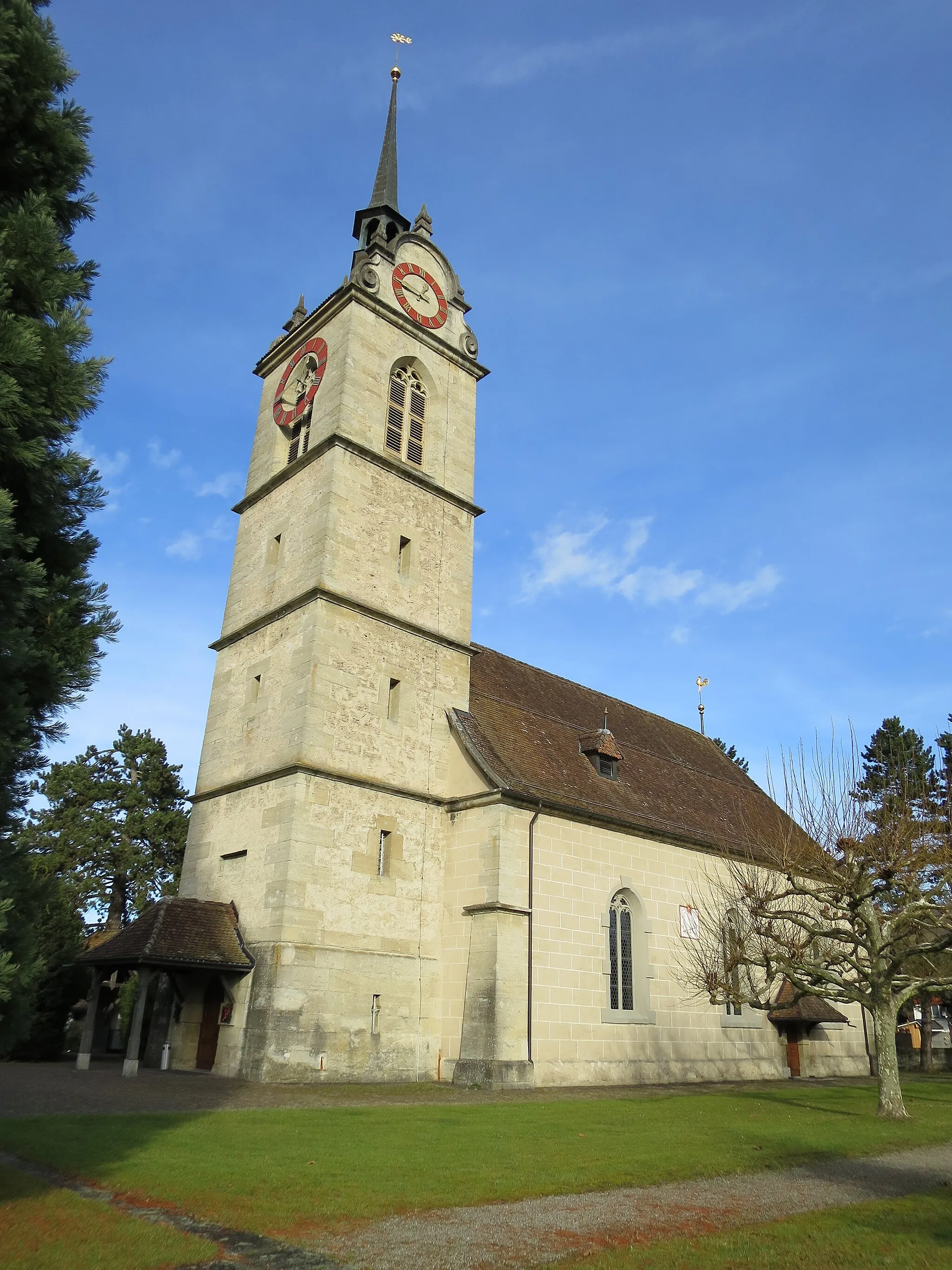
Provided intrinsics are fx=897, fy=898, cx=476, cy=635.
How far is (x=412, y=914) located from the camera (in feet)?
69.1

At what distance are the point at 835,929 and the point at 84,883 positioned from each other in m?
32.0

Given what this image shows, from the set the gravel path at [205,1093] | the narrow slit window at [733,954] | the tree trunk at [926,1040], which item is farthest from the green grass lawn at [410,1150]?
the tree trunk at [926,1040]

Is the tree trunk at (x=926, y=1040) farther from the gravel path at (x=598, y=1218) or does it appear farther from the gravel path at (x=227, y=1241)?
the gravel path at (x=227, y=1241)

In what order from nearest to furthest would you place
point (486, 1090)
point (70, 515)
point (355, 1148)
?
point (70, 515)
point (355, 1148)
point (486, 1090)

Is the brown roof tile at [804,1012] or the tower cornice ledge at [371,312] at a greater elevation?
the tower cornice ledge at [371,312]

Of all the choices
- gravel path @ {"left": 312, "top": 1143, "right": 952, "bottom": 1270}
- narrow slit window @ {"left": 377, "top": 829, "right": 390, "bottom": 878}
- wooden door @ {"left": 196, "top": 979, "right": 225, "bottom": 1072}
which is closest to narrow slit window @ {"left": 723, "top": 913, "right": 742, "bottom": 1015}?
gravel path @ {"left": 312, "top": 1143, "right": 952, "bottom": 1270}

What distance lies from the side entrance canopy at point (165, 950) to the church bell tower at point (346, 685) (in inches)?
17.6

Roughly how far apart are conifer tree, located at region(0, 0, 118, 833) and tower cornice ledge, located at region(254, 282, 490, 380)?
19523mm

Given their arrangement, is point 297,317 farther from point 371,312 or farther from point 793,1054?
point 793,1054

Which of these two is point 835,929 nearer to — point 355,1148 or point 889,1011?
point 889,1011

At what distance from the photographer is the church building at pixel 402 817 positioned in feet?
63.4

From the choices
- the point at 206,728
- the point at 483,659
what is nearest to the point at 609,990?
the point at 483,659

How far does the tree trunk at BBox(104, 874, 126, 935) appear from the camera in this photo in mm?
38875

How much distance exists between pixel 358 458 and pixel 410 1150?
57.0 feet
